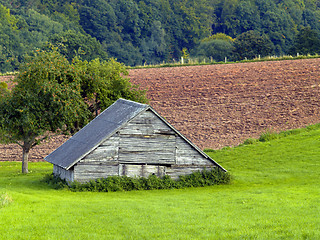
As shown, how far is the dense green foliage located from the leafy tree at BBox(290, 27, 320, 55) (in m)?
80.1

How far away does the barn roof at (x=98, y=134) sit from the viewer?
32.2 metres

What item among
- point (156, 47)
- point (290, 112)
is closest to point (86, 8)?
point (156, 47)

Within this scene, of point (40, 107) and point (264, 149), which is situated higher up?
point (40, 107)

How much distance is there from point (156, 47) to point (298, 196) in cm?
11922

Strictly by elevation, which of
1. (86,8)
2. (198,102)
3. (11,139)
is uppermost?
(86,8)

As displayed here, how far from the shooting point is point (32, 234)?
20.1 m

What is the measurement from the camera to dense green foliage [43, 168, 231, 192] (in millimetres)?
31766

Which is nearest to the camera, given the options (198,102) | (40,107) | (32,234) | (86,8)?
(32,234)

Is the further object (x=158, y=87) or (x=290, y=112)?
(x=158, y=87)

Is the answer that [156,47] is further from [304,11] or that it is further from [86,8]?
[304,11]

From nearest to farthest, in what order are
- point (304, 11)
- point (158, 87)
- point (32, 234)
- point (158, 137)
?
1. point (32, 234)
2. point (158, 137)
3. point (158, 87)
4. point (304, 11)

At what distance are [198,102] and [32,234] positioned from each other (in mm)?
47328

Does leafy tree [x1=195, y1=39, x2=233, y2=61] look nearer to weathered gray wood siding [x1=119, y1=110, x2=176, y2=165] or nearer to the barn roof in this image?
the barn roof

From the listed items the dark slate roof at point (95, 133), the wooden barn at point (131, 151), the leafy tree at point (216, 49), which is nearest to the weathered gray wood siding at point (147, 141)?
the wooden barn at point (131, 151)
